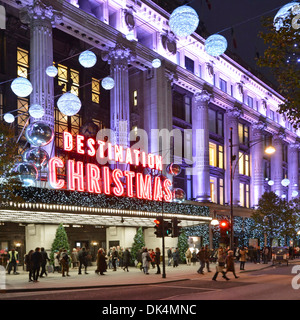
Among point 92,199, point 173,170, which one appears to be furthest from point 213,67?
point 92,199

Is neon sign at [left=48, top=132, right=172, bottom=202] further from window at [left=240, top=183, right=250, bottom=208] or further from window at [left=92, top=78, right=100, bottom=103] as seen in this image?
window at [left=240, top=183, right=250, bottom=208]

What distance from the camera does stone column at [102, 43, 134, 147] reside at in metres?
39.4

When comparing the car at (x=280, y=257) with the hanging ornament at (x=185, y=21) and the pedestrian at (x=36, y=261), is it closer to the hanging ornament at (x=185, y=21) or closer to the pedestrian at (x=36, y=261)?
the hanging ornament at (x=185, y=21)

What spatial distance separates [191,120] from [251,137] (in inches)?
642

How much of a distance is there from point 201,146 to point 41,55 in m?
23.0

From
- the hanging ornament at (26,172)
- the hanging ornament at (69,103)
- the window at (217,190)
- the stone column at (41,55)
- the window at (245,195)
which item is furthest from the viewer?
the window at (245,195)

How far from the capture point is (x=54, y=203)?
2955 cm

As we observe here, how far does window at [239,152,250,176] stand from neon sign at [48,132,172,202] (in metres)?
22.8

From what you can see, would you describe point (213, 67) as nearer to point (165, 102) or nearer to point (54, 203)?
point (165, 102)

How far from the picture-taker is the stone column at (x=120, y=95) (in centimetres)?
3941

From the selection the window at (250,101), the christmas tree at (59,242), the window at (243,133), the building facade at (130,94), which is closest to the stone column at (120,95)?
the building facade at (130,94)

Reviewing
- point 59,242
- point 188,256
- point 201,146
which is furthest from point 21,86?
point 201,146

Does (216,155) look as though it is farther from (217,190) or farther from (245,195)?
(245,195)

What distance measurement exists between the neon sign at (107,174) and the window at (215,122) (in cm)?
1706
